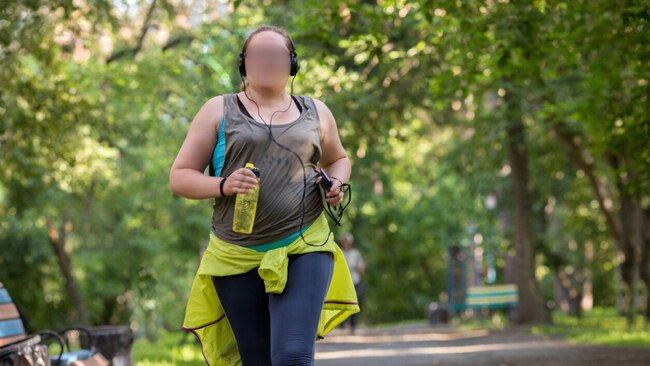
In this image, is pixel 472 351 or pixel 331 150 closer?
Result: pixel 331 150

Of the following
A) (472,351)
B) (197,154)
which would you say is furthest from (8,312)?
(472,351)

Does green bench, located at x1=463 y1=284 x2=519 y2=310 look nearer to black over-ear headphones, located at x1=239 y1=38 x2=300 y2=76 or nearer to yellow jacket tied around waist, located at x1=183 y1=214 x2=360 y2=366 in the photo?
yellow jacket tied around waist, located at x1=183 y1=214 x2=360 y2=366

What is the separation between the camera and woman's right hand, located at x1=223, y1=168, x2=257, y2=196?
4.25 metres

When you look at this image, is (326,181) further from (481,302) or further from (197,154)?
(481,302)

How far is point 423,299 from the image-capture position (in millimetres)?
39781

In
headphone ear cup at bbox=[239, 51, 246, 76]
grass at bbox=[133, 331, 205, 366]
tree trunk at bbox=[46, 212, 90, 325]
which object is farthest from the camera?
tree trunk at bbox=[46, 212, 90, 325]

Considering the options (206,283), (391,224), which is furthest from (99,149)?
(391,224)

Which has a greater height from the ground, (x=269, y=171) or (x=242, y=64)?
(x=242, y=64)

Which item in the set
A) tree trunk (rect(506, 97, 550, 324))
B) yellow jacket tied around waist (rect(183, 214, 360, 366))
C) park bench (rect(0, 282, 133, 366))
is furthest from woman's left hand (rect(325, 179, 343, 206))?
tree trunk (rect(506, 97, 550, 324))

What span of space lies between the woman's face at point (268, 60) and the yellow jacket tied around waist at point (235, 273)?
0.59m

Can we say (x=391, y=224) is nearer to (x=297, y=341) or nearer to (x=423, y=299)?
(x=423, y=299)

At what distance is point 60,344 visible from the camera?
248 inches

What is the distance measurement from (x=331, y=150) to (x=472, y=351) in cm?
1115

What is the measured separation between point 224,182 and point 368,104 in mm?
10714
